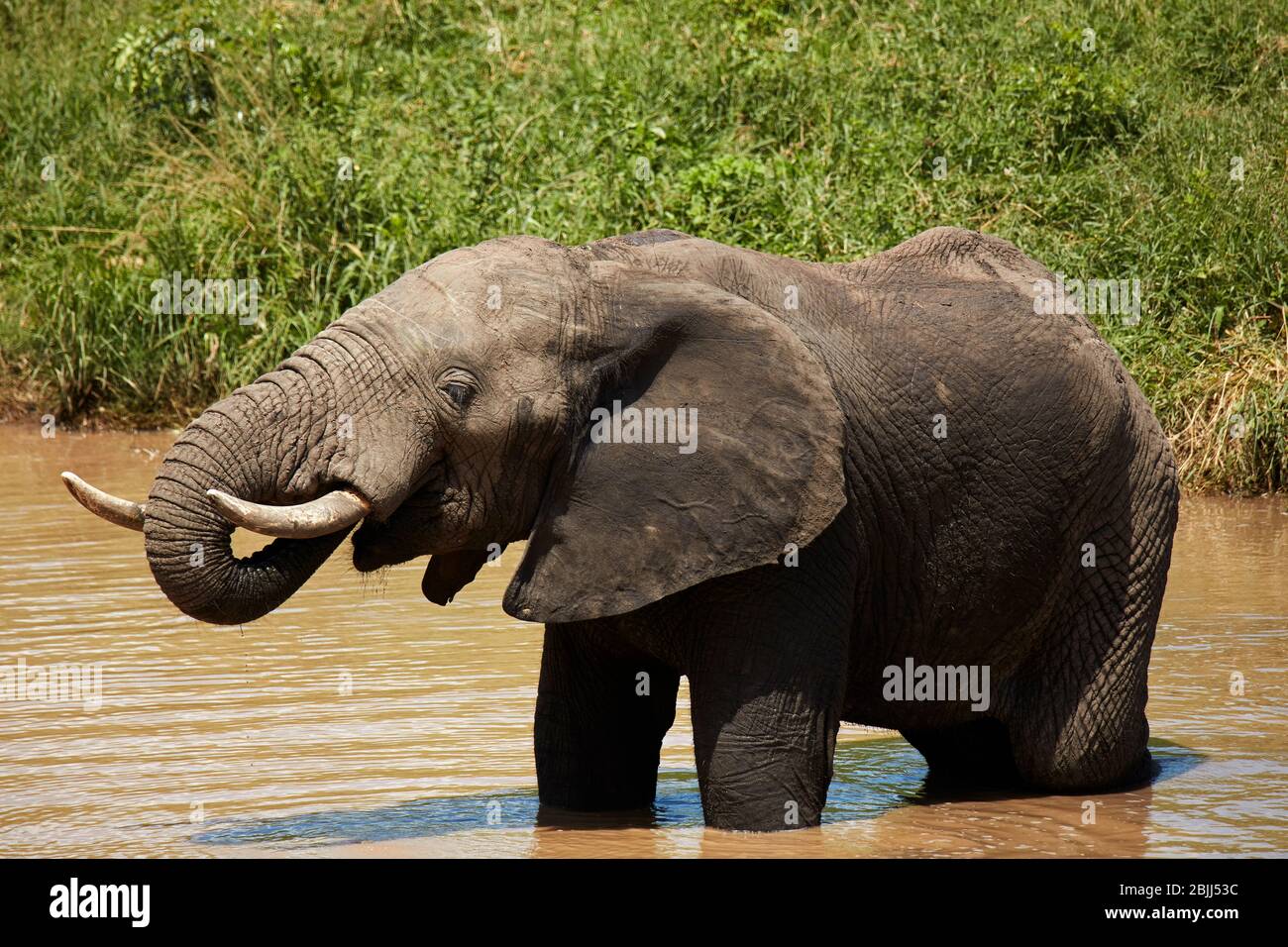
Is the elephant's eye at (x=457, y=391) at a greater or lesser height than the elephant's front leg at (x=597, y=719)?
greater

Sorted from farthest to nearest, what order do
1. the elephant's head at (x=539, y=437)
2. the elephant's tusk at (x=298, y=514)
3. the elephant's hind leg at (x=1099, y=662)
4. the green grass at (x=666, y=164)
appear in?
the green grass at (x=666, y=164) < the elephant's hind leg at (x=1099, y=662) < the elephant's head at (x=539, y=437) < the elephant's tusk at (x=298, y=514)

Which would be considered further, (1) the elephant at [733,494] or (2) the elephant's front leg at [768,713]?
(2) the elephant's front leg at [768,713]

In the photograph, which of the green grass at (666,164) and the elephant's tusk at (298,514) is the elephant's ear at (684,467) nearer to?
the elephant's tusk at (298,514)

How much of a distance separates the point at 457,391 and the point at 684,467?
26.1 inches

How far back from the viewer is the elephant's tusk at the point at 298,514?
4.69 m

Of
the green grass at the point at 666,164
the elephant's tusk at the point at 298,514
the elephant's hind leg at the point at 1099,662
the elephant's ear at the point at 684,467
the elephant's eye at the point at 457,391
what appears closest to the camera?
the elephant's tusk at the point at 298,514

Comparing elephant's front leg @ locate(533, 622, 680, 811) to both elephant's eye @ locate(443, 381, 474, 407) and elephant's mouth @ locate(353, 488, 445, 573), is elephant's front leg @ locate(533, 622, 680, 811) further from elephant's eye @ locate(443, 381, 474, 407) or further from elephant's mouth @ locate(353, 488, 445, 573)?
elephant's eye @ locate(443, 381, 474, 407)

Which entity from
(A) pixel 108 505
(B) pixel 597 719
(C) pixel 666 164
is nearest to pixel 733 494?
(B) pixel 597 719

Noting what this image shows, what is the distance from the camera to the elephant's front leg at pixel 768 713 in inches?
213

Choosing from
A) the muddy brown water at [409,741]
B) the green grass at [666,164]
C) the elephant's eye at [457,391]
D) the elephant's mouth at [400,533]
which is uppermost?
the green grass at [666,164]

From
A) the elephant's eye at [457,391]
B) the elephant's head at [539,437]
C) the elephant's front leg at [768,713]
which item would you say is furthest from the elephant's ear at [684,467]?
the elephant's eye at [457,391]

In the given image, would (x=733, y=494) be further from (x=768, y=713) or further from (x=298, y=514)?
(x=298, y=514)

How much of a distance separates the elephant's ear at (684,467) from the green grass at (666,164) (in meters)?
6.04

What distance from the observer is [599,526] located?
532cm
